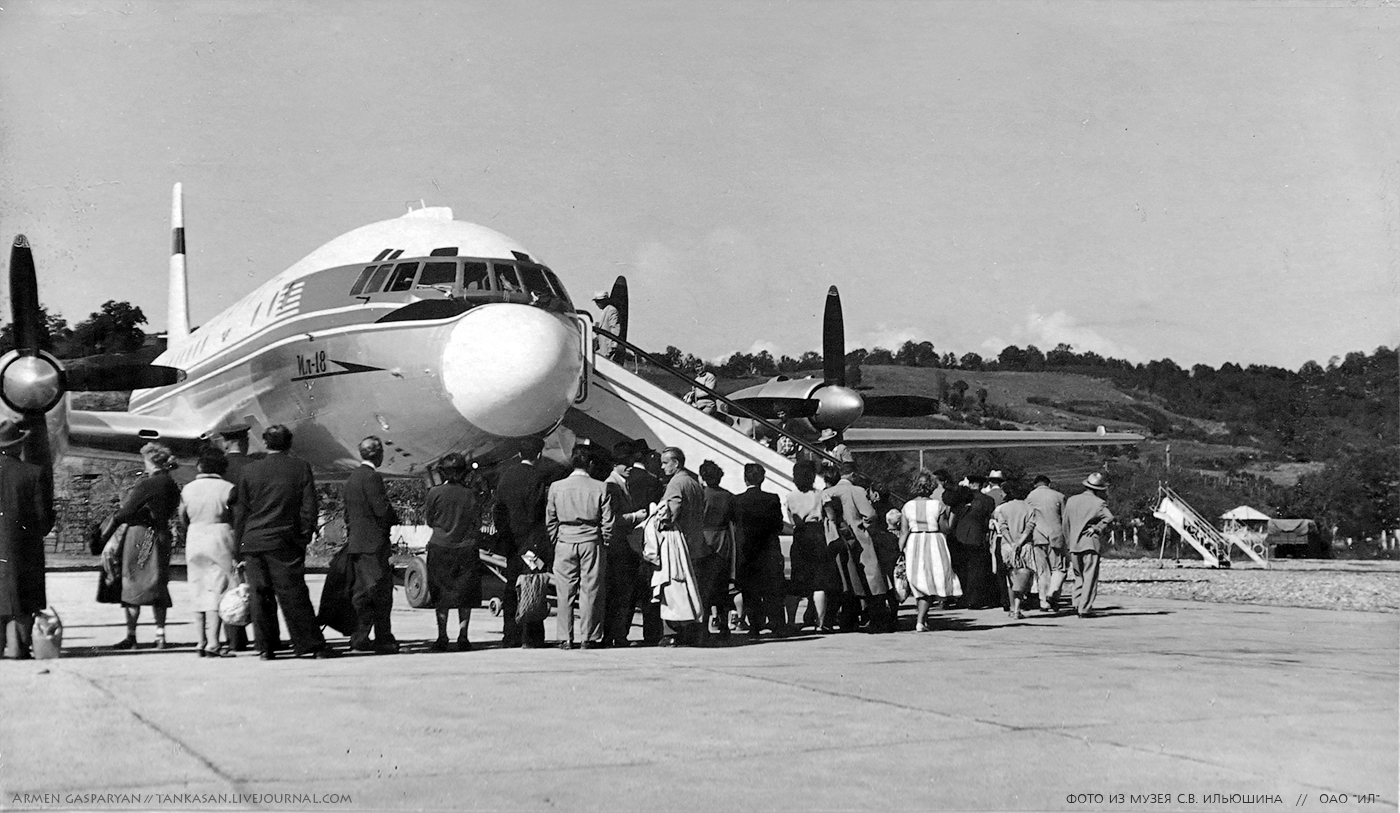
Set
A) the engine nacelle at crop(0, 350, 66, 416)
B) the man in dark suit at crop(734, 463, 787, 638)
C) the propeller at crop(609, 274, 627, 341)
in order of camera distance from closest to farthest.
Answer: the engine nacelle at crop(0, 350, 66, 416) < the man in dark suit at crop(734, 463, 787, 638) < the propeller at crop(609, 274, 627, 341)

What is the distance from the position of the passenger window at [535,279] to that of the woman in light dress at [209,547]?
5471mm

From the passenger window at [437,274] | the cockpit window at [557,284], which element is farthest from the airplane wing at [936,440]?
the passenger window at [437,274]

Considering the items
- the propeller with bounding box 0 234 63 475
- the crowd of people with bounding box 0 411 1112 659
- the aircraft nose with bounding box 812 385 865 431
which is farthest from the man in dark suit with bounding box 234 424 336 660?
the aircraft nose with bounding box 812 385 865 431

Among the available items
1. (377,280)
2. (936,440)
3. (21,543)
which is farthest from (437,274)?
(936,440)

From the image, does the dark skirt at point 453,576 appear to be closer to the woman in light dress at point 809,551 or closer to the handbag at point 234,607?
the handbag at point 234,607

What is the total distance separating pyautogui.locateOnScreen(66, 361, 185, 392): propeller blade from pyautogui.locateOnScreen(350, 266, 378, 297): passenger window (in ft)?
7.43

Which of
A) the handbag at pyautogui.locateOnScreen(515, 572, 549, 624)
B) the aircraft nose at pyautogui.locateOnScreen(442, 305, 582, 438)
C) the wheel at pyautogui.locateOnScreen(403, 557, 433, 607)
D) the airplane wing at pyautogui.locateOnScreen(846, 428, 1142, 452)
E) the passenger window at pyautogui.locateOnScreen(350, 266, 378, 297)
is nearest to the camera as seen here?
the handbag at pyautogui.locateOnScreen(515, 572, 549, 624)

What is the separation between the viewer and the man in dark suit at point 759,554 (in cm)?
1184

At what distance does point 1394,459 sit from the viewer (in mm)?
64062

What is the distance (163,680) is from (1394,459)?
6696 cm

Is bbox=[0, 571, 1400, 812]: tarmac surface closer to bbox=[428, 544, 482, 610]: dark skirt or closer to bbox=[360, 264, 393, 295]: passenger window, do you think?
bbox=[428, 544, 482, 610]: dark skirt

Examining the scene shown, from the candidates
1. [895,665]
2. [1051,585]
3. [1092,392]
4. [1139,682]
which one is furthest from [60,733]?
[1092,392]

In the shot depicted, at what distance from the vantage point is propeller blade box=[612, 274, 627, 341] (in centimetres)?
2017

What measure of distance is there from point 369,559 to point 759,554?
3648mm
